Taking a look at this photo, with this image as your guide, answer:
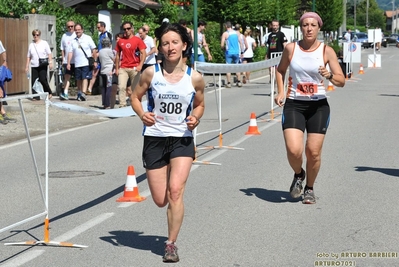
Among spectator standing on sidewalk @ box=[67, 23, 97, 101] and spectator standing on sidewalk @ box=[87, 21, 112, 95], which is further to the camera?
spectator standing on sidewalk @ box=[67, 23, 97, 101]

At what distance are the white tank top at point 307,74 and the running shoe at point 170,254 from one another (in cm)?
302

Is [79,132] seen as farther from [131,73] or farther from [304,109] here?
[304,109]

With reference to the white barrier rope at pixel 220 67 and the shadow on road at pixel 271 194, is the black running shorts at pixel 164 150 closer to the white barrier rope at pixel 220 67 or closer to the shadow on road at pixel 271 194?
the shadow on road at pixel 271 194

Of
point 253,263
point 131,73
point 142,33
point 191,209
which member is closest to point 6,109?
point 131,73

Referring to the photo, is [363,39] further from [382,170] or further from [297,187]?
[297,187]

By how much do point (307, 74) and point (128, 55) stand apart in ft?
35.8

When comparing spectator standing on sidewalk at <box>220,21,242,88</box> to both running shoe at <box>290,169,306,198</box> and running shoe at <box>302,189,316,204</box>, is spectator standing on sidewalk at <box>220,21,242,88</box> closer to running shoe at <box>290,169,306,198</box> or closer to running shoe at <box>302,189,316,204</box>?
running shoe at <box>290,169,306,198</box>

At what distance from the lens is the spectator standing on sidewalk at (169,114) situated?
6.82m

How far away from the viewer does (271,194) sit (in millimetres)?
9641

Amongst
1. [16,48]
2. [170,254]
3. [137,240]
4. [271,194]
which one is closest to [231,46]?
[16,48]

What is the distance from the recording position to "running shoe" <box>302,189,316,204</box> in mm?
9070

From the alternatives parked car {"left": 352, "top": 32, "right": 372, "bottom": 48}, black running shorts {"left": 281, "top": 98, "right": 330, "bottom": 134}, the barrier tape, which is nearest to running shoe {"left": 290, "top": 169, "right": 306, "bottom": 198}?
black running shorts {"left": 281, "top": 98, "right": 330, "bottom": 134}

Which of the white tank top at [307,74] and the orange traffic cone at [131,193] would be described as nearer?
the white tank top at [307,74]

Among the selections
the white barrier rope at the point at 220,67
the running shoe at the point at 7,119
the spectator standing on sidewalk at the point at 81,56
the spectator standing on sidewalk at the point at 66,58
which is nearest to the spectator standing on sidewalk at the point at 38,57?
the spectator standing on sidewalk at the point at 81,56
